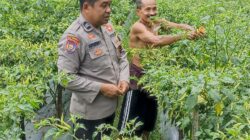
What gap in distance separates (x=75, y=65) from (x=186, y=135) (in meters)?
1.00

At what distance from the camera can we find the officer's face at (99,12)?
3.86 m

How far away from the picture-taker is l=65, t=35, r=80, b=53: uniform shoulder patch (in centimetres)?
380

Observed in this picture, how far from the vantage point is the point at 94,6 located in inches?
152

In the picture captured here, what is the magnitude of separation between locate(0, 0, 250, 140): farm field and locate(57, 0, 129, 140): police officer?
0.19 m

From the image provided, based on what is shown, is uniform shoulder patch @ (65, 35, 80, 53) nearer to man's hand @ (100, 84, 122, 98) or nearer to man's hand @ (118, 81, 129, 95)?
man's hand @ (100, 84, 122, 98)

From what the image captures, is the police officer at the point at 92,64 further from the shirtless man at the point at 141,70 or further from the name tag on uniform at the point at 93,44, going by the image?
the shirtless man at the point at 141,70

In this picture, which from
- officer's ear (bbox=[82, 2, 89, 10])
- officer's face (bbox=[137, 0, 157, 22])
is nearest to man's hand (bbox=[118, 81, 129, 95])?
officer's ear (bbox=[82, 2, 89, 10])

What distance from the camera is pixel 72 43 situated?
383 cm

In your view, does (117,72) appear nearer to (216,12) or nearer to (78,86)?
(78,86)

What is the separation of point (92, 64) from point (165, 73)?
65 centimetres

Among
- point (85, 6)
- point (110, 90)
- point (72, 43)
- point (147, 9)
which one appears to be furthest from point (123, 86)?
point (147, 9)

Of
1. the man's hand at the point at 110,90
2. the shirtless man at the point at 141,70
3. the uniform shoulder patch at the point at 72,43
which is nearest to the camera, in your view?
the uniform shoulder patch at the point at 72,43

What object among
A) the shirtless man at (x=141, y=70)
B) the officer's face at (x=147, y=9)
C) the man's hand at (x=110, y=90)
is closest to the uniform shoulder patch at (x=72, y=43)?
the man's hand at (x=110, y=90)

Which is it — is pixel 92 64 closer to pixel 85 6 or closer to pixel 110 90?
pixel 110 90
